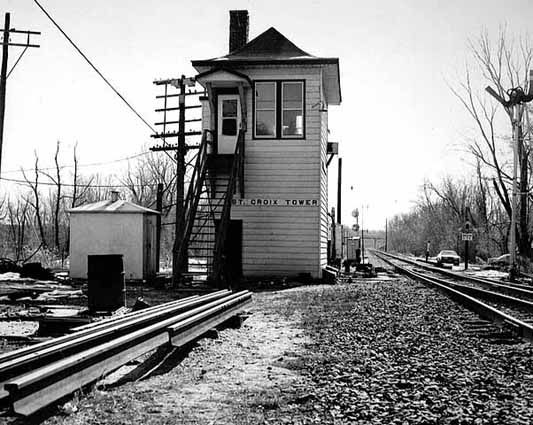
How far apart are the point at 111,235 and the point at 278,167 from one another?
21.2ft

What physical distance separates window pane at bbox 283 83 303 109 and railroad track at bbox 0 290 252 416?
48.0 ft

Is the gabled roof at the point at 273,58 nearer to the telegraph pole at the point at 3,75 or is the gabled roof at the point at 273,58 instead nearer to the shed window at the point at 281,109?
the shed window at the point at 281,109

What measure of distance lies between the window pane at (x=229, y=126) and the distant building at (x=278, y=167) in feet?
1.62

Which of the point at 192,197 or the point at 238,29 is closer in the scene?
the point at 192,197

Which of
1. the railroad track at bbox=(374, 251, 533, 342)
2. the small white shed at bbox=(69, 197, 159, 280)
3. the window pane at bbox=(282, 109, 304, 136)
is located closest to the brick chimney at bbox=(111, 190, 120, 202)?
the small white shed at bbox=(69, 197, 159, 280)

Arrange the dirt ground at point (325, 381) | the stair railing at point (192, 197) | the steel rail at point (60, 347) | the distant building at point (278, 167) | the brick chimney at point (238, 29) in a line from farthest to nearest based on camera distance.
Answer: the brick chimney at point (238, 29) < the distant building at point (278, 167) < the stair railing at point (192, 197) < the dirt ground at point (325, 381) < the steel rail at point (60, 347)

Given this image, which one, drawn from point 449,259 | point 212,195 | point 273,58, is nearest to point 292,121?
point 273,58

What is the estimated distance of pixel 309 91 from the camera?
22078 mm

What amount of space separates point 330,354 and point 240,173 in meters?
14.3

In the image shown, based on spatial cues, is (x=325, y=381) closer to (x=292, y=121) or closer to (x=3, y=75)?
(x=292, y=121)

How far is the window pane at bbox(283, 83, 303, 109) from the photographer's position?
22.2 metres

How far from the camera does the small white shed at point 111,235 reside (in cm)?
2350

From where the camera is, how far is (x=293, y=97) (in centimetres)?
2228

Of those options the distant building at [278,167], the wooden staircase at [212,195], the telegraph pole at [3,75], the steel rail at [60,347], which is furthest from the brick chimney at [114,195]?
the steel rail at [60,347]
